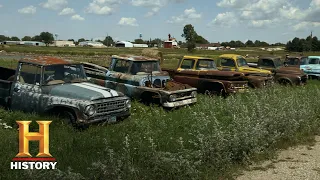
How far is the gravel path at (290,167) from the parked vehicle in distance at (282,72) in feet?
35.9

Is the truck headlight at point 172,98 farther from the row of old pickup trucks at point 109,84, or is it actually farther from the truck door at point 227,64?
the truck door at point 227,64

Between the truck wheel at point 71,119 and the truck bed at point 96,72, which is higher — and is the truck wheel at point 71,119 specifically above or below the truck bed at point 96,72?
below

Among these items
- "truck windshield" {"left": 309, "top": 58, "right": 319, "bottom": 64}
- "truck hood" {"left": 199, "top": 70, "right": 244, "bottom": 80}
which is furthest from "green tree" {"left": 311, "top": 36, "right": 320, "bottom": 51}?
"truck hood" {"left": 199, "top": 70, "right": 244, "bottom": 80}

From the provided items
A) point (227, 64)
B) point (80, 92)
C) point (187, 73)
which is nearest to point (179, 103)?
point (187, 73)

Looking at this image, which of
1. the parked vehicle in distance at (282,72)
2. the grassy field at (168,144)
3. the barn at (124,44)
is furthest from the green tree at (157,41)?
the grassy field at (168,144)

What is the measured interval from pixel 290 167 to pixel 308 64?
18.0m

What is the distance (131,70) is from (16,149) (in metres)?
5.80

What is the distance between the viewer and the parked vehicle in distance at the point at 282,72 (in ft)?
57.9

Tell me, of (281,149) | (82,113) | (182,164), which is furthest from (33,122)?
(281,149)

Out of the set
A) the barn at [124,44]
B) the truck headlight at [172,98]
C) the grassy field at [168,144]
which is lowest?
the grassy field at [168,144]

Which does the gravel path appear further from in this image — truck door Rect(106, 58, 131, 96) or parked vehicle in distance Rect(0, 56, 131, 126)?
truck door Rect(106, 58, 131, 96)

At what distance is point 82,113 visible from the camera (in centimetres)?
734

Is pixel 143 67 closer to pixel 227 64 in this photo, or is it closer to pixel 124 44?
pixel 227 64

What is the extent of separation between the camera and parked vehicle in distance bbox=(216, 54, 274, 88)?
14.8 m
